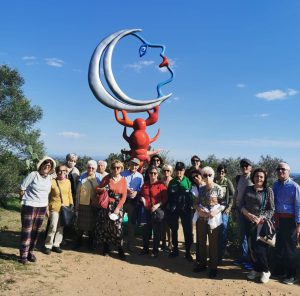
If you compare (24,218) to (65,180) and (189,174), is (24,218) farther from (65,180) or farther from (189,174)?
(189,174)

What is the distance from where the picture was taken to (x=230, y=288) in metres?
4.61

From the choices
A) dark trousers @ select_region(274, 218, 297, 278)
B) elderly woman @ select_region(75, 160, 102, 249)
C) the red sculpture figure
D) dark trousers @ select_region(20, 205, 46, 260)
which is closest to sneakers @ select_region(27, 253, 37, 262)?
dark trousers @ select_region(20, 205, 46, 260)

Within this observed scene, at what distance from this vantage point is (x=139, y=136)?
28.8 ft

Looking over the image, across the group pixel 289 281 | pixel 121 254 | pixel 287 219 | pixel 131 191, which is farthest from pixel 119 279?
pixel 287 219

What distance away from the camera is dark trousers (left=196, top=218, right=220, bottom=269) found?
195 inches

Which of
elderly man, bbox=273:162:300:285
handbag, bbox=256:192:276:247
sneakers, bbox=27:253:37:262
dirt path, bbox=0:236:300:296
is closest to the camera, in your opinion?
dirt path, bbox=0:236:300:296

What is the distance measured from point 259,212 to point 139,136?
450 cm

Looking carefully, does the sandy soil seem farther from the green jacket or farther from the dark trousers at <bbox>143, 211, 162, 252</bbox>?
the green jacket

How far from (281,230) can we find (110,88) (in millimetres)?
5773

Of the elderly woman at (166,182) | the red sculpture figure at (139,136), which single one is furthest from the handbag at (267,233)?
the red sculpture figure at (139,136)

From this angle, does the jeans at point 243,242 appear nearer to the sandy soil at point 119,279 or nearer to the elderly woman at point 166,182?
the sandy soil at point 119,279

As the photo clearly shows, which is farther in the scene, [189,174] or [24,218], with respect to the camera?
[189,174]

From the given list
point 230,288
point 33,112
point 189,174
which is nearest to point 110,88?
point 189,174

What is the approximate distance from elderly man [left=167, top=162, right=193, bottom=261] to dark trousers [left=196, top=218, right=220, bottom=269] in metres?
0.59
